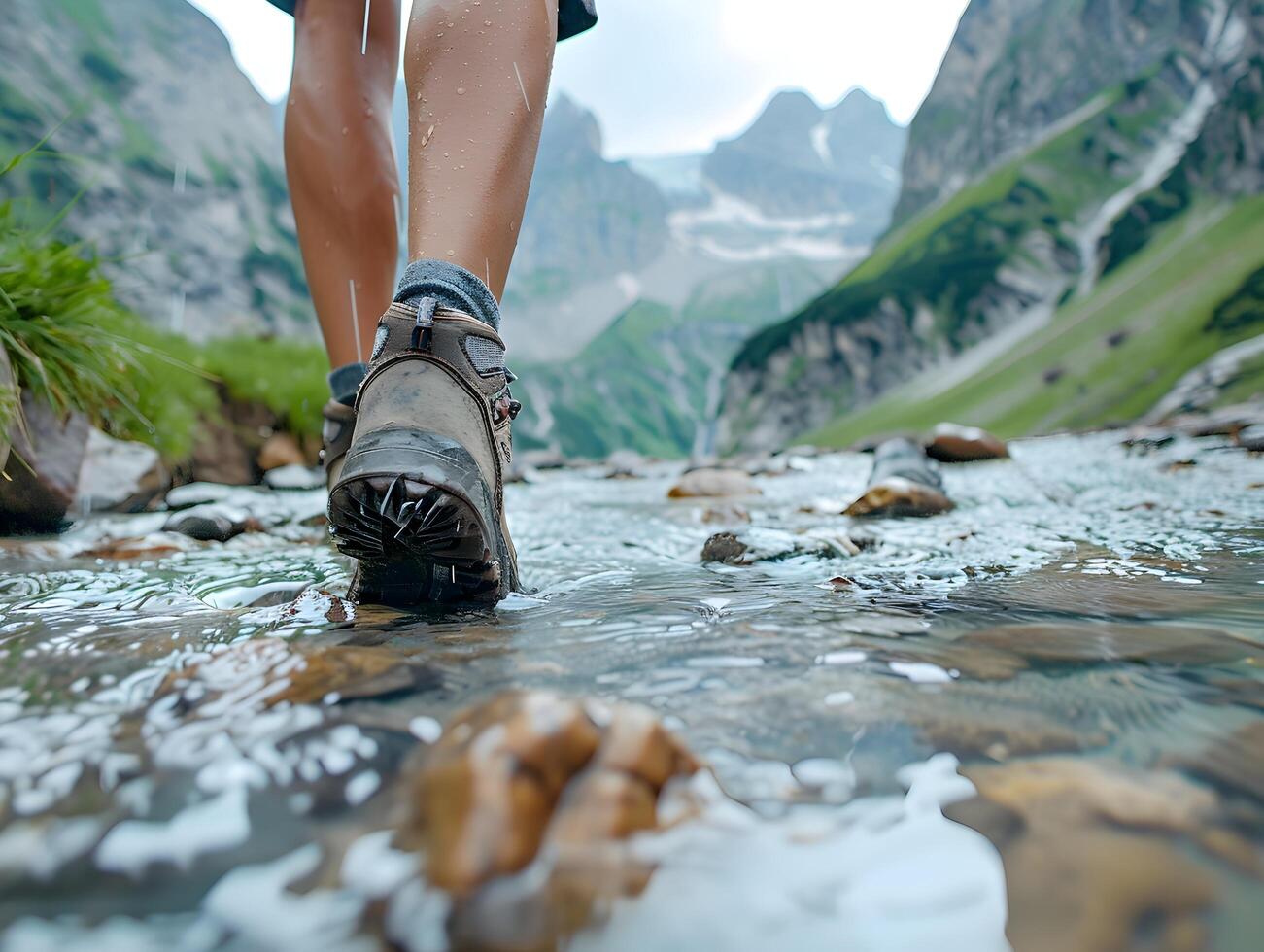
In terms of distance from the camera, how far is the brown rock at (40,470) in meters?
2.86

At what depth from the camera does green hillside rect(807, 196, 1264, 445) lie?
106 ft

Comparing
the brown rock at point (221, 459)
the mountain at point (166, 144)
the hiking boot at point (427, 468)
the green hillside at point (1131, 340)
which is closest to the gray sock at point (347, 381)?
the hiking boot at point (427, 468)

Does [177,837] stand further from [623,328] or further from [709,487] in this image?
[623,328]

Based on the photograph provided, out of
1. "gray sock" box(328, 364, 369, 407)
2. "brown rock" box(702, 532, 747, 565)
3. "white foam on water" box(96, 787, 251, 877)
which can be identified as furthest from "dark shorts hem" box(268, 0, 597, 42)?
"white foam on water" box(96, 787, 251, 877)

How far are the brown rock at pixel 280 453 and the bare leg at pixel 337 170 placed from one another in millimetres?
5880

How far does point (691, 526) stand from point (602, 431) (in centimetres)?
12728

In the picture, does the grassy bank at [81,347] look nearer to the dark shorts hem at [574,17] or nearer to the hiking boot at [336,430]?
the hiking boot at [336,430]

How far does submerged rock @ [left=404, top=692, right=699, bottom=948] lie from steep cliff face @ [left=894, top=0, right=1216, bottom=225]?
104 metres

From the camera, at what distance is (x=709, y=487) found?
6820 mm

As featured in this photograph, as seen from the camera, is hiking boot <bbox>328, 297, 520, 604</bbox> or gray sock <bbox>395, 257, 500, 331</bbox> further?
gray sock <bbox>395, 257, 500, 331</bbox>

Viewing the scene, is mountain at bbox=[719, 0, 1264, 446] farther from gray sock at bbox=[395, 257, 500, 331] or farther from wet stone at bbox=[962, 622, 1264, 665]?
gray sock at bbox=[395, 257, 500, 331]

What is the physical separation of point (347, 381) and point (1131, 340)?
155ft

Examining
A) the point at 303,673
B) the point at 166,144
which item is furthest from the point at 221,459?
the point at 166,144

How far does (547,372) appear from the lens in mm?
142125
